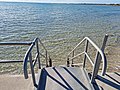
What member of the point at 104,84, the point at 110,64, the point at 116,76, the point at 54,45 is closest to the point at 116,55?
the point at 110,64

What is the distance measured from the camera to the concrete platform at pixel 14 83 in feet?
10.3

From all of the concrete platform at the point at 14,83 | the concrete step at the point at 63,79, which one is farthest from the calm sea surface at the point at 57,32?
the concrete step at the point at 63,79

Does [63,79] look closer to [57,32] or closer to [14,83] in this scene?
[14,83]

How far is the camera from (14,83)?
10.8ft

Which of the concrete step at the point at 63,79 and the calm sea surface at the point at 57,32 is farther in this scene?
the calm sea surface at the point at 57,32

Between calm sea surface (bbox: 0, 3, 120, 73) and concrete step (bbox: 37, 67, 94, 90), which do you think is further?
calm sea surface (bbox: 0, 3, 120, 73)

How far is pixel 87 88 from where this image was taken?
9.77 ft

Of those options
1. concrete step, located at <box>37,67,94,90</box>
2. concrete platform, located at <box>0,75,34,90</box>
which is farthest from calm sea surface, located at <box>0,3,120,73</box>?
concrete step, located at <box>37,67,94,90</box>

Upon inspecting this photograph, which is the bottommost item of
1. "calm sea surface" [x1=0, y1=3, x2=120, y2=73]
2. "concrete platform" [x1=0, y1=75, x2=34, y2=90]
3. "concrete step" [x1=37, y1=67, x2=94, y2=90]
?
"calm sea surface" [x1=0, y1=3, x2=120, y2=73]

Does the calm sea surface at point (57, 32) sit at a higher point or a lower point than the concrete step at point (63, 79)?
lower

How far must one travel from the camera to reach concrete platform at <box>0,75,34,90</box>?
10.3ft

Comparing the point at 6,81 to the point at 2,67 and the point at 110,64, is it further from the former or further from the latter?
the point at 110,64

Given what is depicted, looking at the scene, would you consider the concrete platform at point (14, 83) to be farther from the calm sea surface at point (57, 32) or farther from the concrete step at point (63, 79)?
the calm sea surface at point (57, 32)

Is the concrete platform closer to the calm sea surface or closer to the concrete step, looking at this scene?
the concrete step
